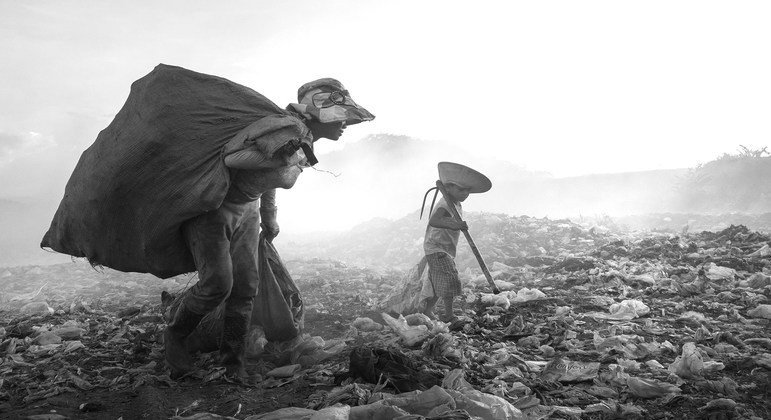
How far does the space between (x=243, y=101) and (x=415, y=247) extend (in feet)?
35.1

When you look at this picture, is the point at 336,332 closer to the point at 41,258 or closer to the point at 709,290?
the point at 709,290

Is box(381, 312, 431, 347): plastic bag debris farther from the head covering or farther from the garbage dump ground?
the head covering

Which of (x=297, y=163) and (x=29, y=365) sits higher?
(x=297, y=163)

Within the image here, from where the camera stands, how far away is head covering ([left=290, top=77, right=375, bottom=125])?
338 centimetres

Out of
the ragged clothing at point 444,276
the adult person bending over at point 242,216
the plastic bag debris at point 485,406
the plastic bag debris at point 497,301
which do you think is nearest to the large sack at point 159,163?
the adult person bending over at point 242,216

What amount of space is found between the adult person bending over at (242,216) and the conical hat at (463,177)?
2.00 metres

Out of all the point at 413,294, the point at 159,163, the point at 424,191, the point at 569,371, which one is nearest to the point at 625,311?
the point at 569,371

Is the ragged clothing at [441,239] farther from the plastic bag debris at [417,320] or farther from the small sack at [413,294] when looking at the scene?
the plastic bag debris at [417,320]

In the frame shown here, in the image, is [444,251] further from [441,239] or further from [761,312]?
[761,312]

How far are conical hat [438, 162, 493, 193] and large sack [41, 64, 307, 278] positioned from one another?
2570mm

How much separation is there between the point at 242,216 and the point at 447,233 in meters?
2.80

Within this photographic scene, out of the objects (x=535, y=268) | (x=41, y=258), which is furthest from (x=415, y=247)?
(x=41, y=258)

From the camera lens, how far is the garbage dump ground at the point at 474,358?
2.65 m

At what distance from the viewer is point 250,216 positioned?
135 inches
